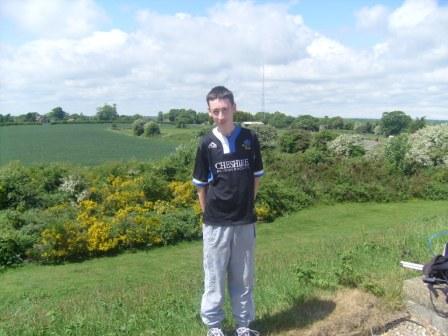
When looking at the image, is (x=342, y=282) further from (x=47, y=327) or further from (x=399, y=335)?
(x=47, y=327)

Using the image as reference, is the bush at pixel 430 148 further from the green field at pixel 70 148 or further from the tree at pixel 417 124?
the green field at pixel 70 148

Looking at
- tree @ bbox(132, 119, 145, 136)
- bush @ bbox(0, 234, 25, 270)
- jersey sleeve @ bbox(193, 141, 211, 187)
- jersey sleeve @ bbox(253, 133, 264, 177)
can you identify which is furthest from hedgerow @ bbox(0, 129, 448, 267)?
tree @ bbox(132, 119, 145, 136)

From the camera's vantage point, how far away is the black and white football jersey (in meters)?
3.77

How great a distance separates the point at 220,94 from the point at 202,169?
59cm

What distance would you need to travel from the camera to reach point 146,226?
549 inches

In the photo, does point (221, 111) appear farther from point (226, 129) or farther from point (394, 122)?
point (394, 122)

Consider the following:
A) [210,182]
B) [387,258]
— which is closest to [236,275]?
[210,182]

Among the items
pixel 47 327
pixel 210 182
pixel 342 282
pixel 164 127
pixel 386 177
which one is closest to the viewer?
pixel 210 182

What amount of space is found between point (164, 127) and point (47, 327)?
1628 inches

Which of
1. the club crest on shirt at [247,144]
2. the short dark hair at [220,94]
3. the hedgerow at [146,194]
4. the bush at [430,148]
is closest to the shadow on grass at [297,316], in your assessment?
the club crest on shirt at [247,144]

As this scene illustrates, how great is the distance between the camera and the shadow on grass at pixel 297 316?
398cm

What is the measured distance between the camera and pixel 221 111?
374 centimetres

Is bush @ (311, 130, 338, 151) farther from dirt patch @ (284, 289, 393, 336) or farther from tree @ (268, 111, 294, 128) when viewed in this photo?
dirt patch @ (284, 289, 393, 336)

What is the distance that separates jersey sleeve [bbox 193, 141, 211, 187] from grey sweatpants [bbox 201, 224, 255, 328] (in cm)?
35
